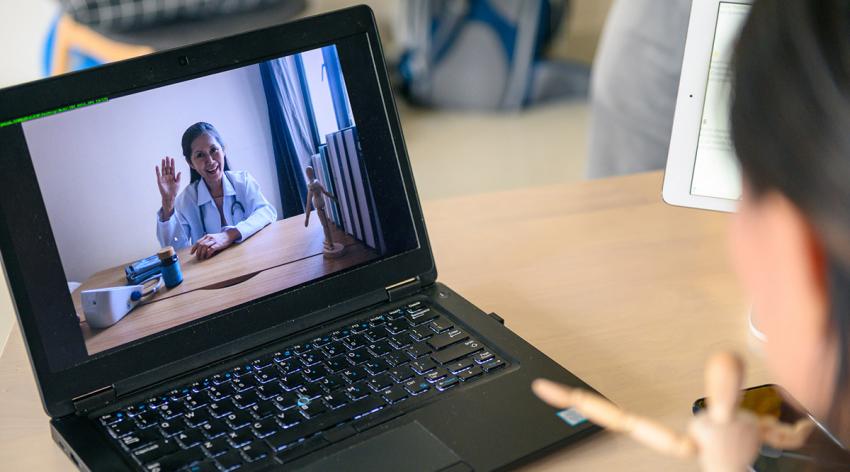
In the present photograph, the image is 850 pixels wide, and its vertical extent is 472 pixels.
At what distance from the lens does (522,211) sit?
46.8 inches

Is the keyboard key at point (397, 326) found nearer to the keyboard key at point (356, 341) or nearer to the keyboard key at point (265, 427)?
the keyboard key at point (356, 341)

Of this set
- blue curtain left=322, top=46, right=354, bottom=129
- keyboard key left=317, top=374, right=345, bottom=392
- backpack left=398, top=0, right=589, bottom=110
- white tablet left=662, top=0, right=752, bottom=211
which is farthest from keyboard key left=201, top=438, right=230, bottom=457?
backpack left=398, top=0, right=589, bottom=110

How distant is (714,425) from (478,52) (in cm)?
276

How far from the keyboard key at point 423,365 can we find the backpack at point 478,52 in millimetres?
2351

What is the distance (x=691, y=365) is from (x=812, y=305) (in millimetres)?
427

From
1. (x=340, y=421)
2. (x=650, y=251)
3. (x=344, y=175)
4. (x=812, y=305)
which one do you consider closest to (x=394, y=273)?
(x=344, y=175)

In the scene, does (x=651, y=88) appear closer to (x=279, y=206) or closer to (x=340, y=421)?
(x=279, y=206)

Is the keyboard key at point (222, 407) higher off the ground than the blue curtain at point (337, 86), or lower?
lower

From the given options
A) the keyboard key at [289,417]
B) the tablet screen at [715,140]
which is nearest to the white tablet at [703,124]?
the tablet screen at [715,140]

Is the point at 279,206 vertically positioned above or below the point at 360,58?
below

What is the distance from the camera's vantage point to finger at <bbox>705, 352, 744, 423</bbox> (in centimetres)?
45

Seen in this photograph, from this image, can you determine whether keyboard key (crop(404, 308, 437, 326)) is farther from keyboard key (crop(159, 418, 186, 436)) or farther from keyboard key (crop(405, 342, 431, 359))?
keyboard key (crop(159, 418, 186, 436))

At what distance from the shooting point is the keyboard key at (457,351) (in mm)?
853

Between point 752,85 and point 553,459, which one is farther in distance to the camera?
point 553,459
